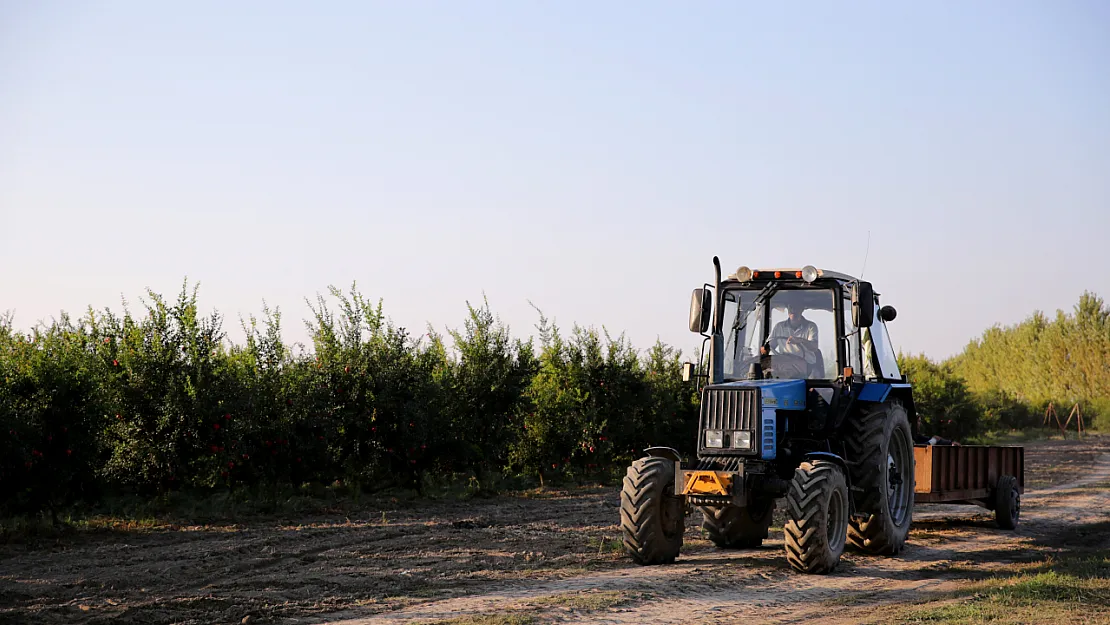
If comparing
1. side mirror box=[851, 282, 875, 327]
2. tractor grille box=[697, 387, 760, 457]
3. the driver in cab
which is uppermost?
side mirror box=[851, 282, 875, 327]

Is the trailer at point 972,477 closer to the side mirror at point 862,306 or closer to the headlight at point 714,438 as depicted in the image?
the side mirror at point 862,306

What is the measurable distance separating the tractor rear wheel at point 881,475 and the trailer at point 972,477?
12.7 inches

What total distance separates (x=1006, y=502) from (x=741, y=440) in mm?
5305

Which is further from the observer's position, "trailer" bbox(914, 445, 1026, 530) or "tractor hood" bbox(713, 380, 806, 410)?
"trailer" bbox(914, 445, 1026, 530)

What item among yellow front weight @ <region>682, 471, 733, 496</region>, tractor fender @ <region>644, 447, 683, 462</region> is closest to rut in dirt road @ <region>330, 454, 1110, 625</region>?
yellow front weight @ <region>682, 471, 733, 496</region>

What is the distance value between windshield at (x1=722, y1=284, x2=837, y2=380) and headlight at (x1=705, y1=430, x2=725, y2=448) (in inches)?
36.7

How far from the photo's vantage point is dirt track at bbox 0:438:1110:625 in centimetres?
734

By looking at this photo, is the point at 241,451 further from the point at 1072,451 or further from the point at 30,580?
the point at 1072,451

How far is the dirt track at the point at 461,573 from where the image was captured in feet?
24.1

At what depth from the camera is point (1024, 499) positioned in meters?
17.2

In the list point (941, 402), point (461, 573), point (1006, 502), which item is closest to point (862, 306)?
point (461, 573)

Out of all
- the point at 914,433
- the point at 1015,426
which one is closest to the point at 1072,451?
the point at 1015,426

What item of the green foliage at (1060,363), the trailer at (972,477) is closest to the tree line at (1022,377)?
the green foliage at (1060,363)

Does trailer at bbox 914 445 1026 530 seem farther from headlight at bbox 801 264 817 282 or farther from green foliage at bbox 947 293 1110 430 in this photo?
green foliage at bbox 947 293 1110 430
